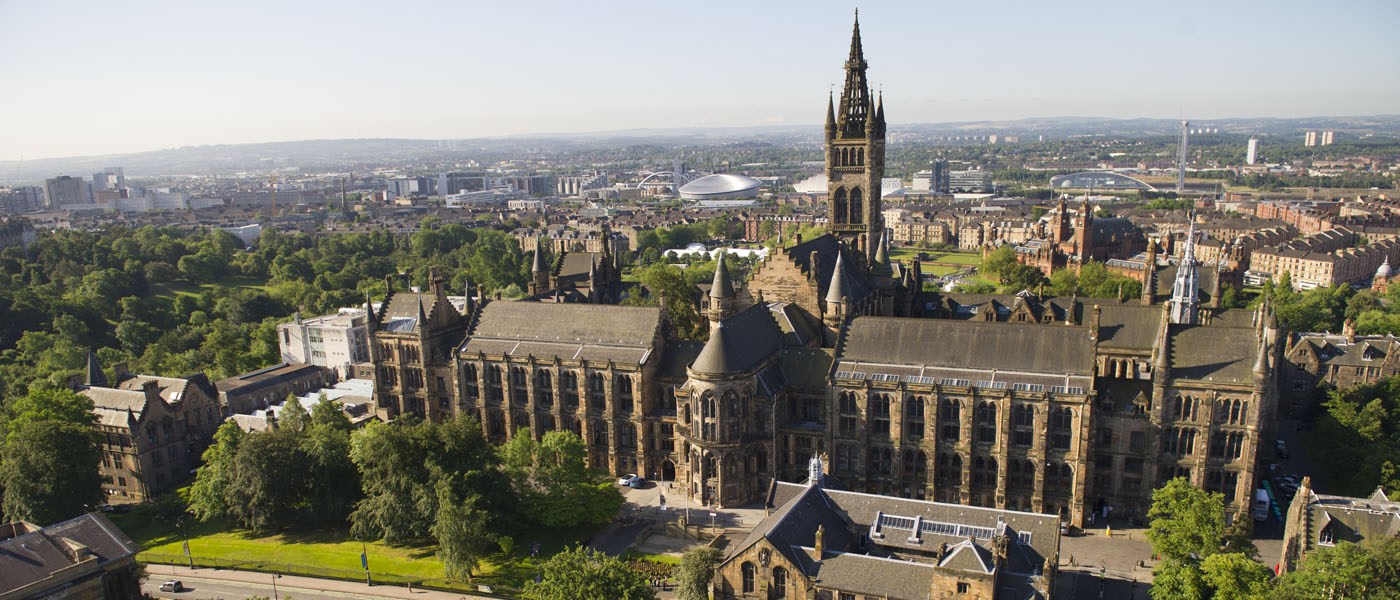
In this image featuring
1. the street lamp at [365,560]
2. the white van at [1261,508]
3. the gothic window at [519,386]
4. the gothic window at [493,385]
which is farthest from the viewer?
the gothic window at [493,385]

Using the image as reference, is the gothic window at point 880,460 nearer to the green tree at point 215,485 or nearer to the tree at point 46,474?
the green tree at point 215,485

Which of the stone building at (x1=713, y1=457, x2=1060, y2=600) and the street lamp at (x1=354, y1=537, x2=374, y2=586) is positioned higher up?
the stone building at (x1=713, y1=457, x2=1060, y2=600)

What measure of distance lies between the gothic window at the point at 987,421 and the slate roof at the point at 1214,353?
49.1 feet

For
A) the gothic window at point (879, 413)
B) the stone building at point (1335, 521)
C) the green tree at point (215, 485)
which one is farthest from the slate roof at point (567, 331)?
the stone building at point (1335, 521)

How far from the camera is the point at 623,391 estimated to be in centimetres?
8869

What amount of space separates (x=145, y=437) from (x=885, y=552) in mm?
78705

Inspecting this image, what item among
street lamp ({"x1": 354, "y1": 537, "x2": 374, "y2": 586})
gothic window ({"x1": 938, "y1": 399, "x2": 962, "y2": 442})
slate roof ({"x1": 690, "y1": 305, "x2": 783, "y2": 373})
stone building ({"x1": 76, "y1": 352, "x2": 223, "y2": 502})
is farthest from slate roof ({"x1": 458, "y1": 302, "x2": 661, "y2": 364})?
stone building ({"x1": 76, "y1": 352, "x2": 223, "y2": 502})

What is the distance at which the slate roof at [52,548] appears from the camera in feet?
182

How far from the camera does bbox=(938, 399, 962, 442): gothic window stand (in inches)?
3063

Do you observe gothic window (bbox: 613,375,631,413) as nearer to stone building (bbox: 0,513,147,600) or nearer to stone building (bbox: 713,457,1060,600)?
stone building (bbox: 713,457,1060,600)

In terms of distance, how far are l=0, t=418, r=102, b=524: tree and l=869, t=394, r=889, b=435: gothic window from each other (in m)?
72.6

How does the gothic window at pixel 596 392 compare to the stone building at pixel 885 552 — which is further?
the gothic window at pixel 596 392

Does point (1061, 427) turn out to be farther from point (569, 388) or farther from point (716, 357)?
point (569, 388)

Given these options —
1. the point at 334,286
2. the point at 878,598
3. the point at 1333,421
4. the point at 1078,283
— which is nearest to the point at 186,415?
the point at 878,598
